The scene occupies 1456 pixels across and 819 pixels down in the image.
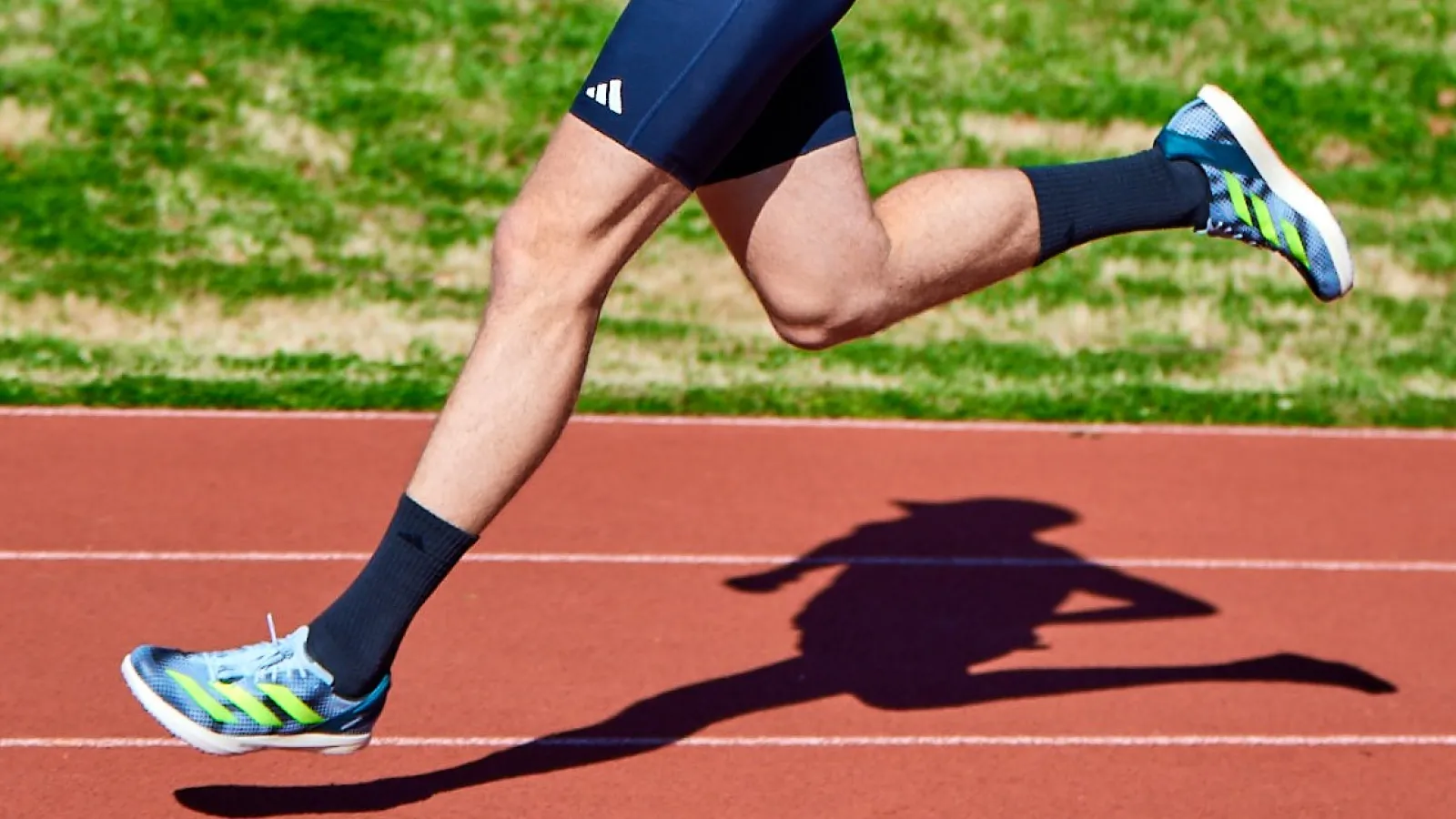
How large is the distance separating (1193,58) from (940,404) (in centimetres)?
433

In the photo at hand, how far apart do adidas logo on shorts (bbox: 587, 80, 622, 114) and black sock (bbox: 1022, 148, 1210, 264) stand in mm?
850

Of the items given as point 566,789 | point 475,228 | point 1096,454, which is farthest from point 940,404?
point 566,789

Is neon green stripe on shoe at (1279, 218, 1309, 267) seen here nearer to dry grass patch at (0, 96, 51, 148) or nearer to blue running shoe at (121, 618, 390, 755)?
blue running shoe at (121, 618, 390, 755)

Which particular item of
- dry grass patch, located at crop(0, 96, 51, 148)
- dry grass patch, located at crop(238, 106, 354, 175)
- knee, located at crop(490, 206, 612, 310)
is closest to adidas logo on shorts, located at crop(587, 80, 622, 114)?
knee, located at crop(490, 206, 612, 310)

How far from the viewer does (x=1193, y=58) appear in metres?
10.6

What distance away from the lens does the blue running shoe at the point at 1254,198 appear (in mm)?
3510

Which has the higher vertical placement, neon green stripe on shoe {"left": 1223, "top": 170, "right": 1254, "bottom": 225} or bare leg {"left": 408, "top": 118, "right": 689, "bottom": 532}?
neon green stripe on shoe {"left": 1223, "top": 170, "right": 1254, "bottom": 225}

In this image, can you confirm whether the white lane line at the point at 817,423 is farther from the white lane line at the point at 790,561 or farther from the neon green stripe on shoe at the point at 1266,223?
the neon green stripe on shoe at the point at 1266,223

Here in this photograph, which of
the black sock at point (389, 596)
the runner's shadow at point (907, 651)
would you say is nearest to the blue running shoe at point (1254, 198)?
the runner's shadow at point (907, 651)

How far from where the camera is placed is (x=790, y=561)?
5.12 m

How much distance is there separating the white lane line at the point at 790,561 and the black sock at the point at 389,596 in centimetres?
204

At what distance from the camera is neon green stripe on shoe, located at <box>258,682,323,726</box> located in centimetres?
291

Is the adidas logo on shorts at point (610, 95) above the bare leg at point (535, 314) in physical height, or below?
above

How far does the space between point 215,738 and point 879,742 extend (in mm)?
1290
